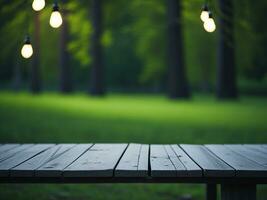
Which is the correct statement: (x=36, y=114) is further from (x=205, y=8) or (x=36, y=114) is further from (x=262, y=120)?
(x=205, y=8)

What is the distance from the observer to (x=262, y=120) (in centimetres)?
1605

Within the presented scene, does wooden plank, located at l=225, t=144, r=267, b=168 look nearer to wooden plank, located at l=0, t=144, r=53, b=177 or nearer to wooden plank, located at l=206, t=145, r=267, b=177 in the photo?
wooden plank, located at l=206, t=145, r=267, b=177

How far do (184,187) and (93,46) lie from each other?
2236 centimetres

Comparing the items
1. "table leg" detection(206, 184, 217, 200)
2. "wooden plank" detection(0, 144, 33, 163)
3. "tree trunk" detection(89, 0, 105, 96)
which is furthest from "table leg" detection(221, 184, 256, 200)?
"tree trunk" detection(89, 0, 105, 96)

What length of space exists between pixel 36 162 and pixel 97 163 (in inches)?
23.5

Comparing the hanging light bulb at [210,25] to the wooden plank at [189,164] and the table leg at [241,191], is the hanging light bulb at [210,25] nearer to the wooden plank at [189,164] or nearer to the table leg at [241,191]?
the wooden plank at [189,164]

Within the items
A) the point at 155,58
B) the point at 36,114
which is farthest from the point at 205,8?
the point at 155,58

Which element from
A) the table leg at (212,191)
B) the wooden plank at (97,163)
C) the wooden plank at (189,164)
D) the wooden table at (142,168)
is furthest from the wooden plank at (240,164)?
the wooden plank at (97,163)

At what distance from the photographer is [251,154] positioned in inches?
206

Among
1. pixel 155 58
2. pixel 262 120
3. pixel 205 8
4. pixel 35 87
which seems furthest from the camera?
pixel 155 58

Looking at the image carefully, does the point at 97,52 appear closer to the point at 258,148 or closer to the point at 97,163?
the point at 258,148

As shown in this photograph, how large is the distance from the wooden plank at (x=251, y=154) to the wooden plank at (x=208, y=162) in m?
0.33

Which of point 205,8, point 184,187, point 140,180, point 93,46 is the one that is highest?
point 93,46

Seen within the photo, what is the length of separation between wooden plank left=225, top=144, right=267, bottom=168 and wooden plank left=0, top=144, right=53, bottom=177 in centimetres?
219
